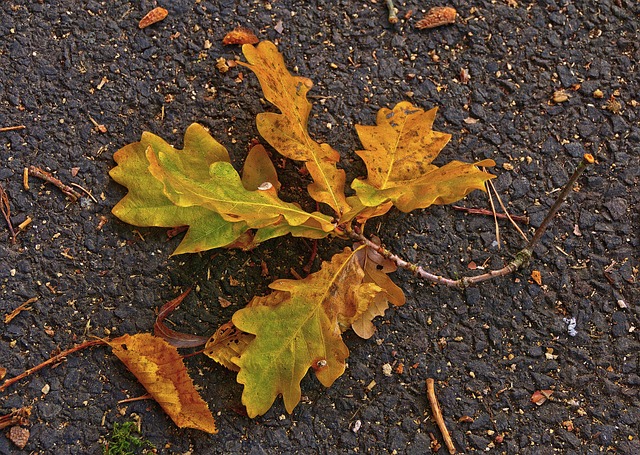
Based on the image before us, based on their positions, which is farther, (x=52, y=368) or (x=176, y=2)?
(x=176, y=2)

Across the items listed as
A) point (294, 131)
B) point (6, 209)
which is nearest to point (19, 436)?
point (6, 209)

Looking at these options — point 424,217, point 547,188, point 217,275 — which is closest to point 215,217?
point 217,275

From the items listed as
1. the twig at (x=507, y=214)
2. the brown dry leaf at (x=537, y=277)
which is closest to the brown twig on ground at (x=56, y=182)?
the twig at (x=507, y=214)

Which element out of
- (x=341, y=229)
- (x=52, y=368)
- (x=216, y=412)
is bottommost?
(x=216, y=412)

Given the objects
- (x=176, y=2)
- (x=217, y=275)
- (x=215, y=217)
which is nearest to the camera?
(x=215, y=217)

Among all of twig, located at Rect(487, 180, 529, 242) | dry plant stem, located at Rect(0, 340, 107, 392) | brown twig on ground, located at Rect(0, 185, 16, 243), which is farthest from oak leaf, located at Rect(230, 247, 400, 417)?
brown twig on ground, located at Rect(0, 185, 16, 243)

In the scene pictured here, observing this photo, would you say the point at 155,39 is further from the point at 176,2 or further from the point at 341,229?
the point at 341,229

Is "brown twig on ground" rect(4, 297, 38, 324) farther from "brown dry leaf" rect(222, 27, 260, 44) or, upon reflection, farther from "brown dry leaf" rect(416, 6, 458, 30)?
"brown dry leaf" rect(416, 6, 458, 30)

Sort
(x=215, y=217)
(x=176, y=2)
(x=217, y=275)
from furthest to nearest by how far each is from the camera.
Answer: (x=176, y=2), (x=217, y=275), (x=215, y=217)

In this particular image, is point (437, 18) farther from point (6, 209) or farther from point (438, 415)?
point (6, 209)
